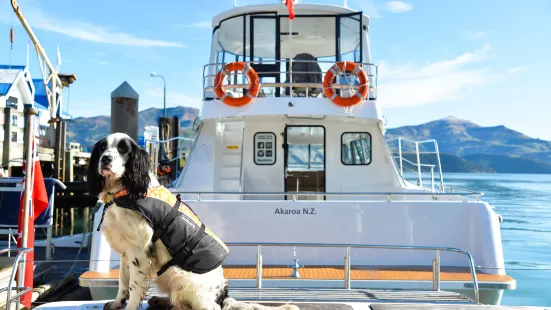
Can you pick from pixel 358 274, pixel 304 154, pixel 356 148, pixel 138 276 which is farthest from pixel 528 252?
pixel 138 276

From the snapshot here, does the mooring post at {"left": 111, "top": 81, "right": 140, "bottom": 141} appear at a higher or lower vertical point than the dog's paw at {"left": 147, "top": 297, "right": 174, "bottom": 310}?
higher

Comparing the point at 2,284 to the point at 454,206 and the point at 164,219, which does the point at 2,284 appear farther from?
the point at 454,206

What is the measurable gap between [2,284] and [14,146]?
607 inches

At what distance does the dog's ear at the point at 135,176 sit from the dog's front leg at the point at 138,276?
39cm

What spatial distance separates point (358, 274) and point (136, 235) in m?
3.22

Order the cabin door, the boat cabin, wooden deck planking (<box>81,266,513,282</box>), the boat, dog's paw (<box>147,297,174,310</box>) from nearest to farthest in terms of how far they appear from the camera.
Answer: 1. dog's paw (<box>147,297,174,310</box>)
2. the boat
3. wooden deck planking (<box>81,266,513,282</box>)
4. the boat cabin
5. the cabin door

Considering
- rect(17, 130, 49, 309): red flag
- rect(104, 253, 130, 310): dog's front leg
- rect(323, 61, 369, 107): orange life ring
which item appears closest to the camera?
rect(104, 253, 130, 310): dog's front leg

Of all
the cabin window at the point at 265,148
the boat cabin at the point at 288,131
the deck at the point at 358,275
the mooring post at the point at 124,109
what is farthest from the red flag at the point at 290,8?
the deck at the point at 358,275

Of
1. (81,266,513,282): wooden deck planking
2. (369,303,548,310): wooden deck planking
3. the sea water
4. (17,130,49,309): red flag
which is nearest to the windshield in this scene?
(17,130,49,309): red flag

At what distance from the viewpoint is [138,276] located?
132 inches

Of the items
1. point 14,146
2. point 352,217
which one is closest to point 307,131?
point 352,217

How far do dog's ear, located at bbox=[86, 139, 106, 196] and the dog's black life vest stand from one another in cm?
13

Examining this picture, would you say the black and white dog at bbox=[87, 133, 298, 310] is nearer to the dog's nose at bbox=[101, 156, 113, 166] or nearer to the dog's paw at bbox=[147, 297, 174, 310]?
the dog's nose at bbox=[101, 156, 113, 166]

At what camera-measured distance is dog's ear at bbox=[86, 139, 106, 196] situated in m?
3.27
